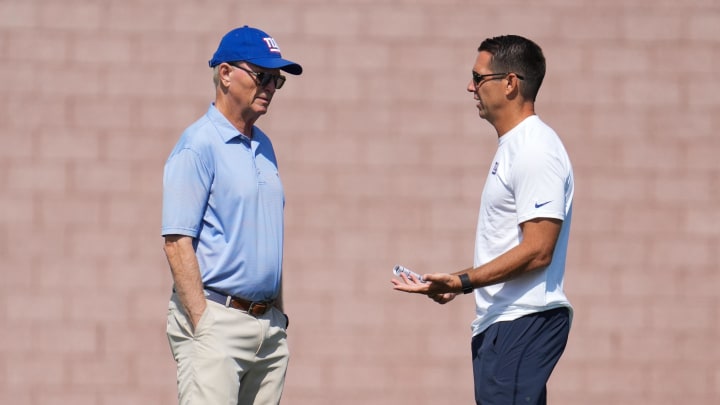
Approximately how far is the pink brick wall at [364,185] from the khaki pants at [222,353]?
233 cm

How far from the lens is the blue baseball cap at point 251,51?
4539 millimetres

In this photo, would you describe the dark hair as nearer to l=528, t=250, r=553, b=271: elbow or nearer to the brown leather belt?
l=528, t=250, r=553, b=271: elbow

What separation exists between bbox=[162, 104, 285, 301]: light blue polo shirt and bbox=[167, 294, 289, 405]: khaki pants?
119mm

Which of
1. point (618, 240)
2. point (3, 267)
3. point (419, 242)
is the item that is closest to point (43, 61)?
point (3, 267)

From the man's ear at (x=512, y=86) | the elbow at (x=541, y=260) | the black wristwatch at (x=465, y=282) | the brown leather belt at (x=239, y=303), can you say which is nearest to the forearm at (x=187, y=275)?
the brown leather belt at (x=239, y=303)

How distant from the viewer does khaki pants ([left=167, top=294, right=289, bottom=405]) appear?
4398 mm

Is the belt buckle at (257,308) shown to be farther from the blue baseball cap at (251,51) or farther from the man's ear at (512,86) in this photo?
the man's ear at (512,86)

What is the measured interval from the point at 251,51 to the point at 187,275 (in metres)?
0.91

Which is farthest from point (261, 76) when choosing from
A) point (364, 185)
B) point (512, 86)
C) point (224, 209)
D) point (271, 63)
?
point (364, 185)

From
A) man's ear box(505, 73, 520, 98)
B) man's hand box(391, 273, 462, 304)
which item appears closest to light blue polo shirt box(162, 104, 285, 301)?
man's hand box(391, 273, 462, 304)

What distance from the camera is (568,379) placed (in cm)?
703

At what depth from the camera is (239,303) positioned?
4500 millimetres

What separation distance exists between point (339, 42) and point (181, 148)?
280cm

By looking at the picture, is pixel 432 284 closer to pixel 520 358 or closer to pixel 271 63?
pixel 520 358
